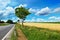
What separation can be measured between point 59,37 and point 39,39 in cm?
243

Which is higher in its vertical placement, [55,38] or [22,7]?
[22,7]

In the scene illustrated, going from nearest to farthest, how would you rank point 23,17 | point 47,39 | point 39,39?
point 47,39
point 39,39
point 23,17

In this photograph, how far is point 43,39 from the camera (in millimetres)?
10703

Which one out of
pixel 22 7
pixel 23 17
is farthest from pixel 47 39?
pixel 22 7

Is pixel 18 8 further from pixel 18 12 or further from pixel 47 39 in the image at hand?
pixel 47 39

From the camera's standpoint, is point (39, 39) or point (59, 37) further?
point (39, 39)

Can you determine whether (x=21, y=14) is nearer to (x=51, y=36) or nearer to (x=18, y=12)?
(x=18, y=12)

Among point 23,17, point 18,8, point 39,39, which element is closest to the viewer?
point 39,39

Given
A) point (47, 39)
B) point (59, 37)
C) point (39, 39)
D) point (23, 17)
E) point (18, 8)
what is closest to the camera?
point (59, 37)

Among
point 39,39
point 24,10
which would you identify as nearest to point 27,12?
point 24,10

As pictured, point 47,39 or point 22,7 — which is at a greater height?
point 22,7

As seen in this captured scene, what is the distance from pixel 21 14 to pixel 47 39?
52.1m

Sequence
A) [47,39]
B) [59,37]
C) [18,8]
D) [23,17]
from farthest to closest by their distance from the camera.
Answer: [18,8], [23,17], [47,39], [59,37]

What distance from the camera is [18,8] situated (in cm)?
6494
